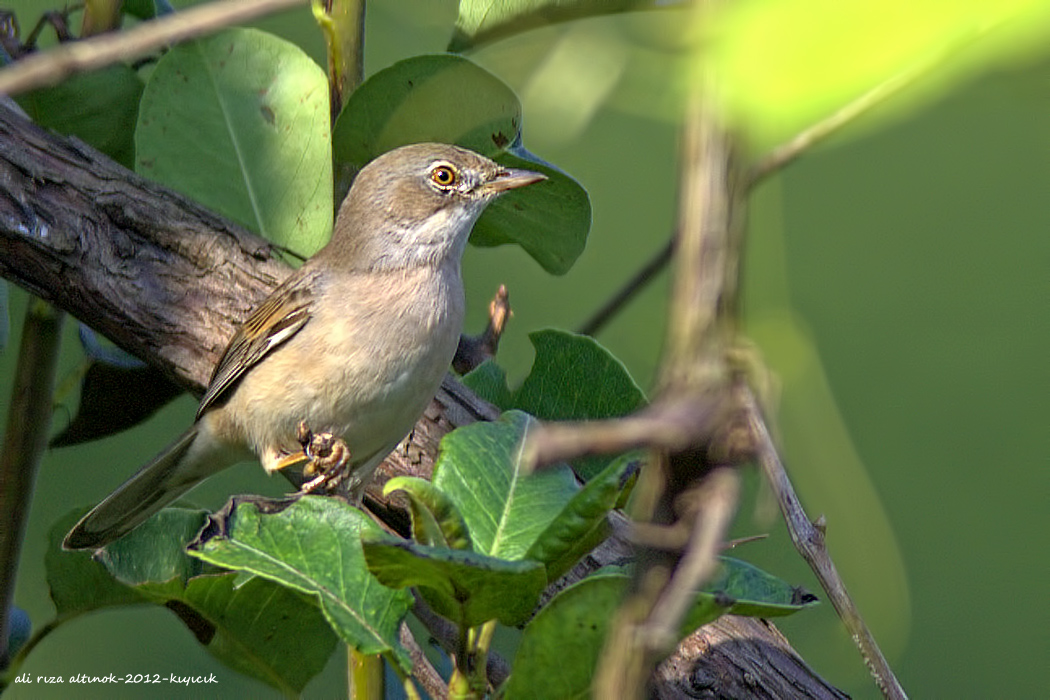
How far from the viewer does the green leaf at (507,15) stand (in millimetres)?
2525

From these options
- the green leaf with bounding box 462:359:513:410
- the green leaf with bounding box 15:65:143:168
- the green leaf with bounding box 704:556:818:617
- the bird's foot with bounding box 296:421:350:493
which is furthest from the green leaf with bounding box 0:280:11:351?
the green leaf with bounding box 704:556:818:617

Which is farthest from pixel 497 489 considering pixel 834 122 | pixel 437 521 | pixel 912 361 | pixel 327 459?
pixel 912 361

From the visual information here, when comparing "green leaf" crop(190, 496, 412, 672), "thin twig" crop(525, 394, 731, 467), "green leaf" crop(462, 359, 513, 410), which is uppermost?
"green leaf" crop(462, 359, 513, 410)

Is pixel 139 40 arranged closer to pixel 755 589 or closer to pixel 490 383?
pixel 755 589

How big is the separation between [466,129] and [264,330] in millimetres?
732

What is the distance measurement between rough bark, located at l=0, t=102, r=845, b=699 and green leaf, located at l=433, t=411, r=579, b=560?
0.74 meters

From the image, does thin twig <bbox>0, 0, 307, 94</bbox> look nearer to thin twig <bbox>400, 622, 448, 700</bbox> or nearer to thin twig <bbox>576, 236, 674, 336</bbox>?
thin twig <bbox>400, 622, 448, 700</bbox>

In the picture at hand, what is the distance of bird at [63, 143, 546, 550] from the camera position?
2.82 m

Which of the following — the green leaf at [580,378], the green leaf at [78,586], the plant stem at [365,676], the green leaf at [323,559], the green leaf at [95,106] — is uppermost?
the green leaf at [95,106]

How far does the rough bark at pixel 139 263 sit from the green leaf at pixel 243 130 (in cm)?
13

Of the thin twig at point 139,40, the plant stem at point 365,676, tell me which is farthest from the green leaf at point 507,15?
the thin twig at point 139,40

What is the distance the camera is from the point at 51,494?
5.28 meters

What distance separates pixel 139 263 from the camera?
8.68ft

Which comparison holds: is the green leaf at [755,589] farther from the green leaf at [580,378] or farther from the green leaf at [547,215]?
the green leaf at [547,215]
